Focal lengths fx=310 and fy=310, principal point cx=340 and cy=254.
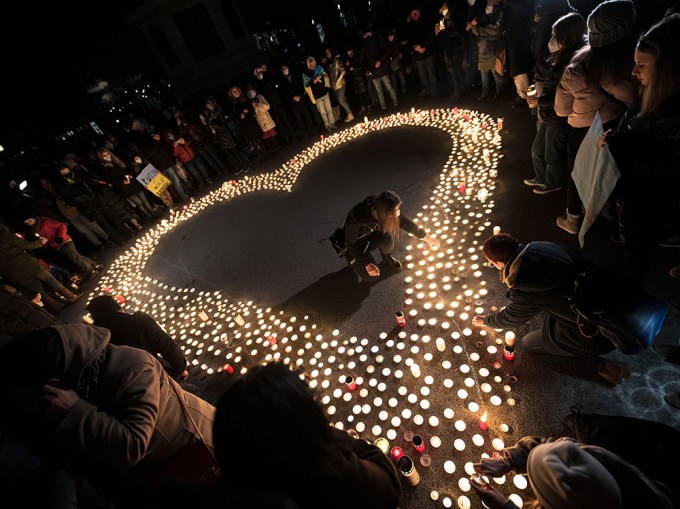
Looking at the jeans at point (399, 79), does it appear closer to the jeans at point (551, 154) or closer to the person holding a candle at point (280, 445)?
the jeans at point (551, 154)

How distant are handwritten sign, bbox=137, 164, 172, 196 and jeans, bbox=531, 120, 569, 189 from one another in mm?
9080

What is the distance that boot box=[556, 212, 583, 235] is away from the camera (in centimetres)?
389

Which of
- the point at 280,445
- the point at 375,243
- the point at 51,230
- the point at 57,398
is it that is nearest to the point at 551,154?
the point at 375,243

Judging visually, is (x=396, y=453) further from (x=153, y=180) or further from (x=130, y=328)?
(x=153, y=180)

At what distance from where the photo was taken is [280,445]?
1085mm

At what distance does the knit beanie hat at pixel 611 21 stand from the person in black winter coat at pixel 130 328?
534 cm

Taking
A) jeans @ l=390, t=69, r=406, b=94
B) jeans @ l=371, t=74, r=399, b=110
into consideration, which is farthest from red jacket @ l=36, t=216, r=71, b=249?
jeans @ l=390, t=69, r=406, b=94

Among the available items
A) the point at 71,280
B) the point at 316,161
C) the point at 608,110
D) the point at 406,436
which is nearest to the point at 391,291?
the point at 406,436

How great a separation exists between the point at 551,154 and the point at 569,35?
139 centimetres

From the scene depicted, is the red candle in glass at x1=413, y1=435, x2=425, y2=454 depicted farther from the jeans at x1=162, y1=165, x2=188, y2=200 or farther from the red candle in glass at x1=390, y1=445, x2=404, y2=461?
the jeans at x1=162, y1=165, x2=188, y2=200

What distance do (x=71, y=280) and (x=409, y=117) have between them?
31.3 feet

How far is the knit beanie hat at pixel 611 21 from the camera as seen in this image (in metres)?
2.65

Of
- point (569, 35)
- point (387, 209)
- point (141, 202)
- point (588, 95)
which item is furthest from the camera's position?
point (141, 202)

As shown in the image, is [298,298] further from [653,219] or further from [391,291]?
[653,219]
